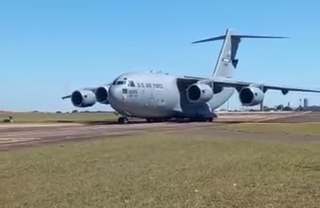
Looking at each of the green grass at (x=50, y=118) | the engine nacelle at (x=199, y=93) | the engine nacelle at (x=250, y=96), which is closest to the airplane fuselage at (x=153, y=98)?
the engine nacelle at (x=199, y=93)

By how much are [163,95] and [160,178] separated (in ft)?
132

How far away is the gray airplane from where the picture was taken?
4712 cm

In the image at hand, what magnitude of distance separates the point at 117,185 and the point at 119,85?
121ft

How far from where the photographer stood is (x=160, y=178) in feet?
34.9

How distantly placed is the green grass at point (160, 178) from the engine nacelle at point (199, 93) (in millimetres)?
33260

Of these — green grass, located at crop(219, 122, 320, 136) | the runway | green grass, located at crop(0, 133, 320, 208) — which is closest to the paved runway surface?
the runway

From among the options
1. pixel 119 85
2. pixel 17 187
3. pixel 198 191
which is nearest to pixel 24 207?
pixel 17 187

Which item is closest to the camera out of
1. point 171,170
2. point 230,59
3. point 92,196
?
point 92,196

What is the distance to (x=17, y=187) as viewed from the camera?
964 centimetres

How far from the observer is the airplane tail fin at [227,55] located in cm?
6056

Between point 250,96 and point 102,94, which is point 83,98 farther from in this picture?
point 250,96

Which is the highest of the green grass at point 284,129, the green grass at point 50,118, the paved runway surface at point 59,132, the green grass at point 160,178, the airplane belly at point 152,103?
the airplane belly at point 152,103

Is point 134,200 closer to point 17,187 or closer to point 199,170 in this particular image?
point 17,187

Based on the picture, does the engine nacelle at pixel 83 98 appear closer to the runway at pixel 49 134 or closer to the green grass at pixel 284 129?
the runway at pixel 49 134
